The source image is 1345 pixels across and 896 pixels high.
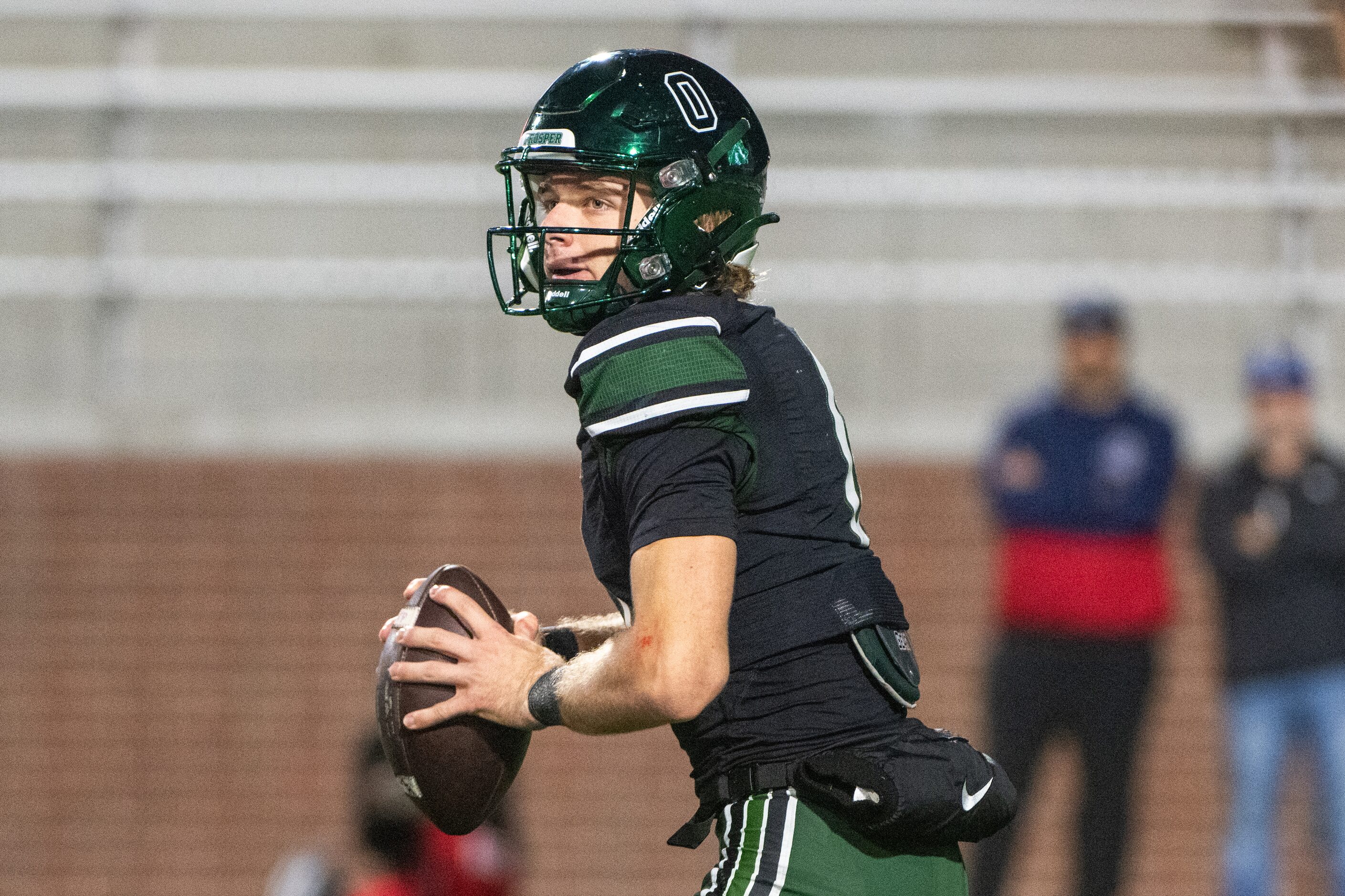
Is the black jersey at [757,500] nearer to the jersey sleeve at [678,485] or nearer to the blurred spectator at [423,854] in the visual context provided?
the jersey sleeve at [678,485]

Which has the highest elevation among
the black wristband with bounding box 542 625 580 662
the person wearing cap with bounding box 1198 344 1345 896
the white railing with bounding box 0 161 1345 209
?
the white railing with bounding box 0 161 1345 209

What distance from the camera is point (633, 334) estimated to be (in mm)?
1981

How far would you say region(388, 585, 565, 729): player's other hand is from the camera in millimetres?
2100

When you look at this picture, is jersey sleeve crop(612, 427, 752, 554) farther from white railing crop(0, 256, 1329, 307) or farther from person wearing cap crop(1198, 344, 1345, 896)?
white railing crop(0, 256, 1329, 307)

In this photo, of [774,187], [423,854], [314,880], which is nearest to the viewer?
[423,854]

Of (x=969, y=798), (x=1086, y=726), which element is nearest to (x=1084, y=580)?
(x=1086, y=726)

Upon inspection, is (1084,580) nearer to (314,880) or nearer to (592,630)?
(314,880)

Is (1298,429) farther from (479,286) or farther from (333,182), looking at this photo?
(333,182)

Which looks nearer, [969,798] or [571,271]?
[969,798]

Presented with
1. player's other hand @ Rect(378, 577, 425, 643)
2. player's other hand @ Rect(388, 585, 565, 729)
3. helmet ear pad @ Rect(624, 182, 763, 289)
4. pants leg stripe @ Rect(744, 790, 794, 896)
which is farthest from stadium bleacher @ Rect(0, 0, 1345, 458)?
pants leg stripe @ Rect(744, 790, 794, 896)

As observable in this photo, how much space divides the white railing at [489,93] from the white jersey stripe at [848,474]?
4.23 m

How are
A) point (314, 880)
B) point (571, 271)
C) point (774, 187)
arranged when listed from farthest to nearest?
1. point (774, 187)
2. point (314, 880)
3. point (571, 271)

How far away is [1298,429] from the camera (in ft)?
16.0

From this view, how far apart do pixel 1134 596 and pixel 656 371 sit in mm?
3134
